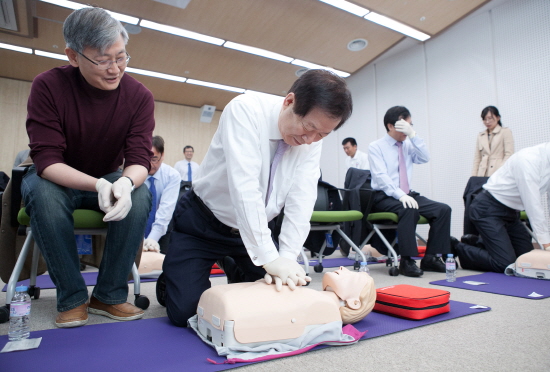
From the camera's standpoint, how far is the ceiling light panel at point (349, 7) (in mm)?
4690

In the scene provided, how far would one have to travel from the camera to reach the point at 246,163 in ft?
4.26

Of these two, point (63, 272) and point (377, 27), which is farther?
point (377, 27)

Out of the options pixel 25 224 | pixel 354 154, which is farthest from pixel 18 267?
pixel 354 154

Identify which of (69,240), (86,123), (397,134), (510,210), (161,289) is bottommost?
(161,289)

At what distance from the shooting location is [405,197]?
2.96 m

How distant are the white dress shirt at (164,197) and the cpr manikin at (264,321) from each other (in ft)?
5.07

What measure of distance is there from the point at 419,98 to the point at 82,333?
5989 millimetres

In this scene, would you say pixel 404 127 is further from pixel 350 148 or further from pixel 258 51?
pixel 258 51

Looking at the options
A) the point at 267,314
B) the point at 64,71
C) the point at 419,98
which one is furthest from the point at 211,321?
the point at 419,98

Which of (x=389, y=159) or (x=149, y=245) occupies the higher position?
(x=389, y=159)

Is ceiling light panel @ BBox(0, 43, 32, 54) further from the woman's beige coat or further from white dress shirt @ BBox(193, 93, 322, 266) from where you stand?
the woman's beige coat

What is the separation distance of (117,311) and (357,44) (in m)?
5.53

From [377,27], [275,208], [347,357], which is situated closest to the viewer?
[347,357]

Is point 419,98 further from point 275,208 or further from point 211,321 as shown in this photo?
point 211,321
